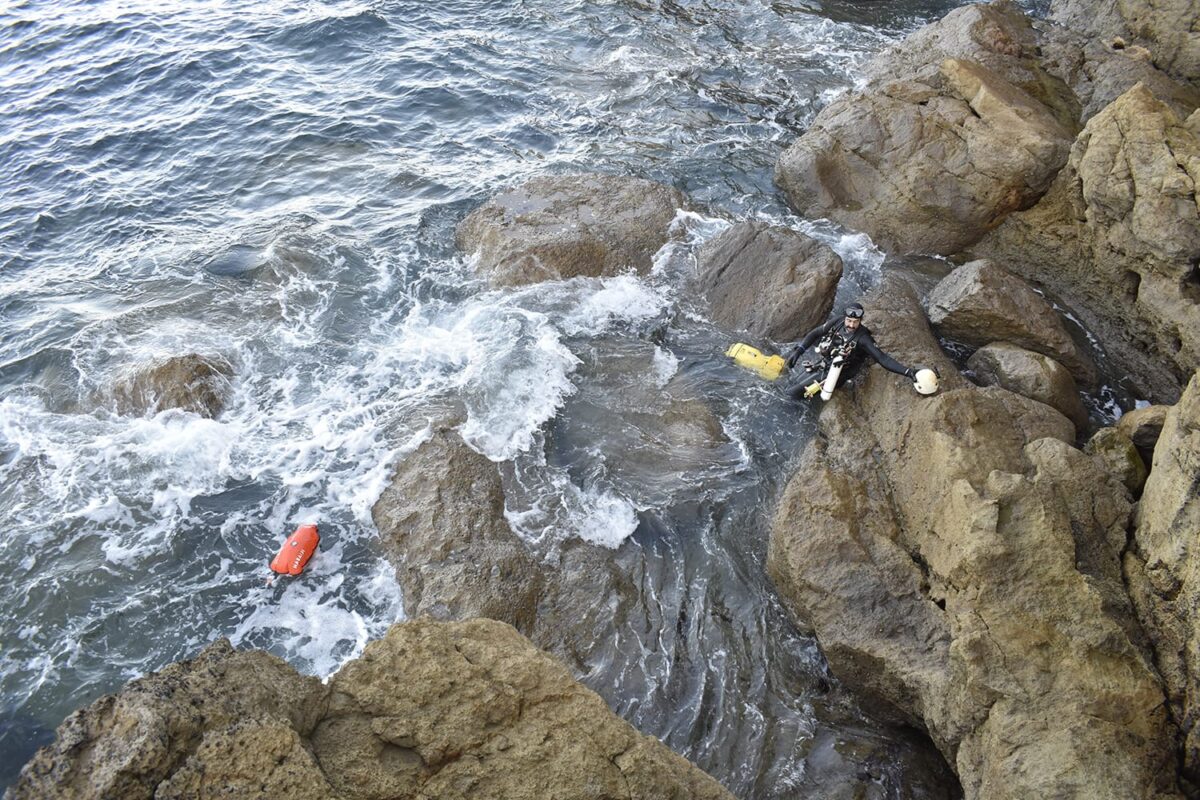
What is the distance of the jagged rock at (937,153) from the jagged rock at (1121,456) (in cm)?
575

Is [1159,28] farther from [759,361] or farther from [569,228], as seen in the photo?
[569,228]

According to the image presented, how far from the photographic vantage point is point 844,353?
11.5 m

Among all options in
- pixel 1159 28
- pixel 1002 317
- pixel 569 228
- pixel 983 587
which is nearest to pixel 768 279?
pixel 1002 317

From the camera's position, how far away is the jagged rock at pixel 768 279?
13391 mm

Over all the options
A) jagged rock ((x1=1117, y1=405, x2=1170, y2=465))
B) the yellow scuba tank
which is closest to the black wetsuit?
the yellow scuba tank

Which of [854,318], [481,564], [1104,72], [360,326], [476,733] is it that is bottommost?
[360,326]

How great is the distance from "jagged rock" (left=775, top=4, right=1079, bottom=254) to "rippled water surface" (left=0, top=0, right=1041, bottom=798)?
95cm

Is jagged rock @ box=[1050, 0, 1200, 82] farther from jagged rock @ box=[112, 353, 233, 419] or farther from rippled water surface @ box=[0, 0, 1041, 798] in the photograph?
jagged rock @ box=[112, 353, 233, 419]

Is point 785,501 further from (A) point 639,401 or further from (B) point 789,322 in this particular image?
(B) point 789,322

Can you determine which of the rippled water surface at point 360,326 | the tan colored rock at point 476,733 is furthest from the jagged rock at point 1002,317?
the tan colored rock at point 476,733

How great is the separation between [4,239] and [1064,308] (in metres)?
20.2

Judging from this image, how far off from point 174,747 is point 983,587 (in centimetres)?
716

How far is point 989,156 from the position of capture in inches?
569

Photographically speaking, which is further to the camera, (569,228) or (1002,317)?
(569,228)
